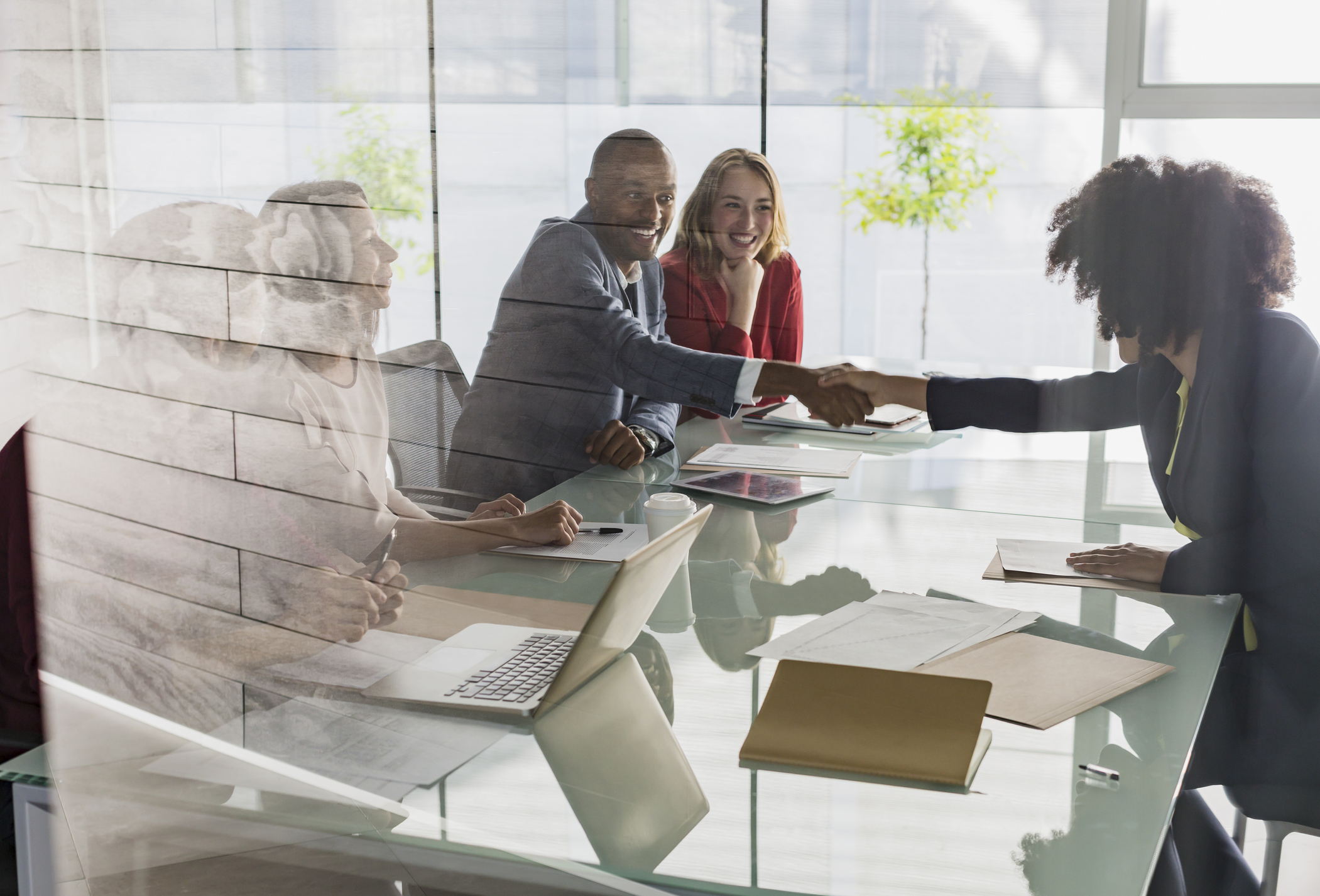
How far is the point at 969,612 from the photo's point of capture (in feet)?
2.99

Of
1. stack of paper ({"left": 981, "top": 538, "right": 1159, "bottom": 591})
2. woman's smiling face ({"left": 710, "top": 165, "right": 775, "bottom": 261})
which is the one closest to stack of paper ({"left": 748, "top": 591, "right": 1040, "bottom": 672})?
stack of paper ({"left": 981, "top": 538, "right": 1159, "bottom": 591})

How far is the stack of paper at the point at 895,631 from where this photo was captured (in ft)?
2.64

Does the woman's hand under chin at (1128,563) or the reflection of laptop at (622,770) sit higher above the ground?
the woman's hand under chin at (1128,563)

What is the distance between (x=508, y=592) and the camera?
38.0 inches

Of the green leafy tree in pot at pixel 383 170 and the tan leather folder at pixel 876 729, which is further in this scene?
the green leafy tree in pot at pixel 383 170

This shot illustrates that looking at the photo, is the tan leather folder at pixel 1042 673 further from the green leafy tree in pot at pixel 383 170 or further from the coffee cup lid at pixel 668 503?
the green leafy tree in pot at pixel 383 170

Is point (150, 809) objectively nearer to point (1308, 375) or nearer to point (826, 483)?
point (826, 483)

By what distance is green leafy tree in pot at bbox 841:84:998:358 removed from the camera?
51.9 inches

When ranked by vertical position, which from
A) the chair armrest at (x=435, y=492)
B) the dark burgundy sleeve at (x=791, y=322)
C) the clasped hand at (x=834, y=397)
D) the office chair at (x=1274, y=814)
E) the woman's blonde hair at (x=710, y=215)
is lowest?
the office chair at (x=1274, y=814)

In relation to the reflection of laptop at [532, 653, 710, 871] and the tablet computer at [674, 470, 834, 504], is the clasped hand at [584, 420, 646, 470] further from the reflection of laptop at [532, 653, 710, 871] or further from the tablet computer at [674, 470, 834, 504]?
the reflection of laptop at [532, 653, 710, 871]

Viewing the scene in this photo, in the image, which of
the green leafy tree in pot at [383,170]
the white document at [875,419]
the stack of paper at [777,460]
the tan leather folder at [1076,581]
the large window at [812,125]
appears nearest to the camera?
the tan leather folder at [1076,581]

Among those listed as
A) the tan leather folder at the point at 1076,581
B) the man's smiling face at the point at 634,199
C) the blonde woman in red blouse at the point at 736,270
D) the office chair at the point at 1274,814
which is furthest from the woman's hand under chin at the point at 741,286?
the office chair at the point at 1274,814

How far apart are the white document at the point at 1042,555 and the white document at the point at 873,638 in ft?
0.66

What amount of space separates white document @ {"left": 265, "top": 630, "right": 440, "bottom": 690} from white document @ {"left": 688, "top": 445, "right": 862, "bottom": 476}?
643 mm
